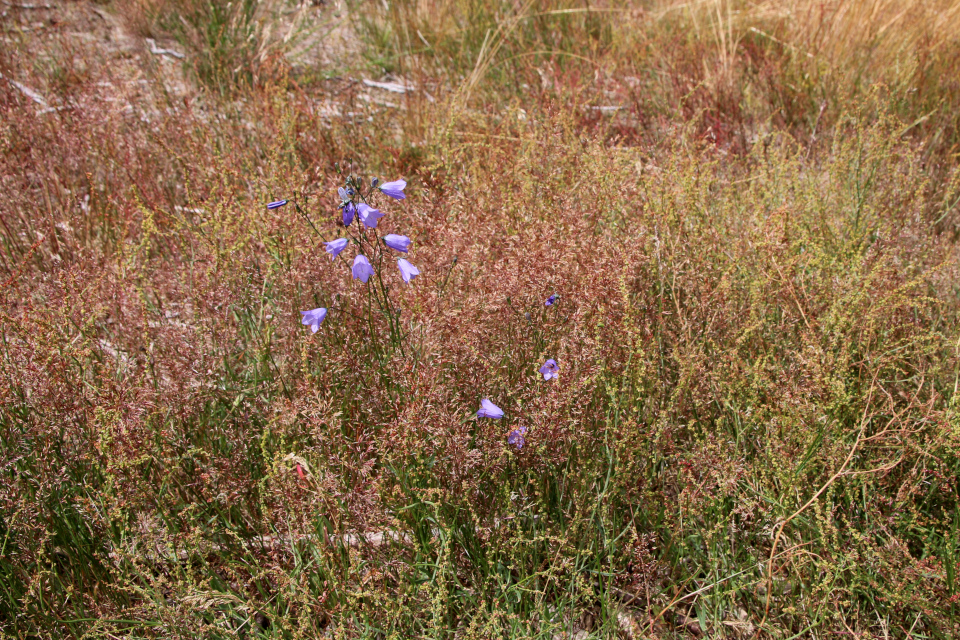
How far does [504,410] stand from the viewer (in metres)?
1.72

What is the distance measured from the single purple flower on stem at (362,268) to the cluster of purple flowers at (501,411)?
424 mm

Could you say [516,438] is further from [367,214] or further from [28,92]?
[28,92]

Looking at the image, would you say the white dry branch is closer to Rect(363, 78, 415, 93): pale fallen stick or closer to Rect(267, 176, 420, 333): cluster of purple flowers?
Rect(363, 78, 415, 93): pale fallen stick

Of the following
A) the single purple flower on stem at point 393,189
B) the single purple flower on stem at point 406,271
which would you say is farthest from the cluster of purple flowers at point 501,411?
the single purple flower on stem at point 393,189

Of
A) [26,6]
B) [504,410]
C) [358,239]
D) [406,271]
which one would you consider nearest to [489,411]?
[504,410]

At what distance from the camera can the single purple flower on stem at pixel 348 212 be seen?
62.9 inches

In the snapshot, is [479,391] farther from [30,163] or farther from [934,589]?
[30,163]

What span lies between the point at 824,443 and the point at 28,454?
2.05m

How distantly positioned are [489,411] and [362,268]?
47 cm

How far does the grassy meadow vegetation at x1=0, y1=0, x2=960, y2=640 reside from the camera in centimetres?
152

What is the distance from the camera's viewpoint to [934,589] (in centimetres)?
155

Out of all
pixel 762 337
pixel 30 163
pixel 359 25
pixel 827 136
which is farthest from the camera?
pixel 359 25

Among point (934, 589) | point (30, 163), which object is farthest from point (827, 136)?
point (30, 163)

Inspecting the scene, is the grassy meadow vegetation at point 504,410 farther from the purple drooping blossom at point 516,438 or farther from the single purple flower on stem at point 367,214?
the single purple flower on stem at point 367,214
